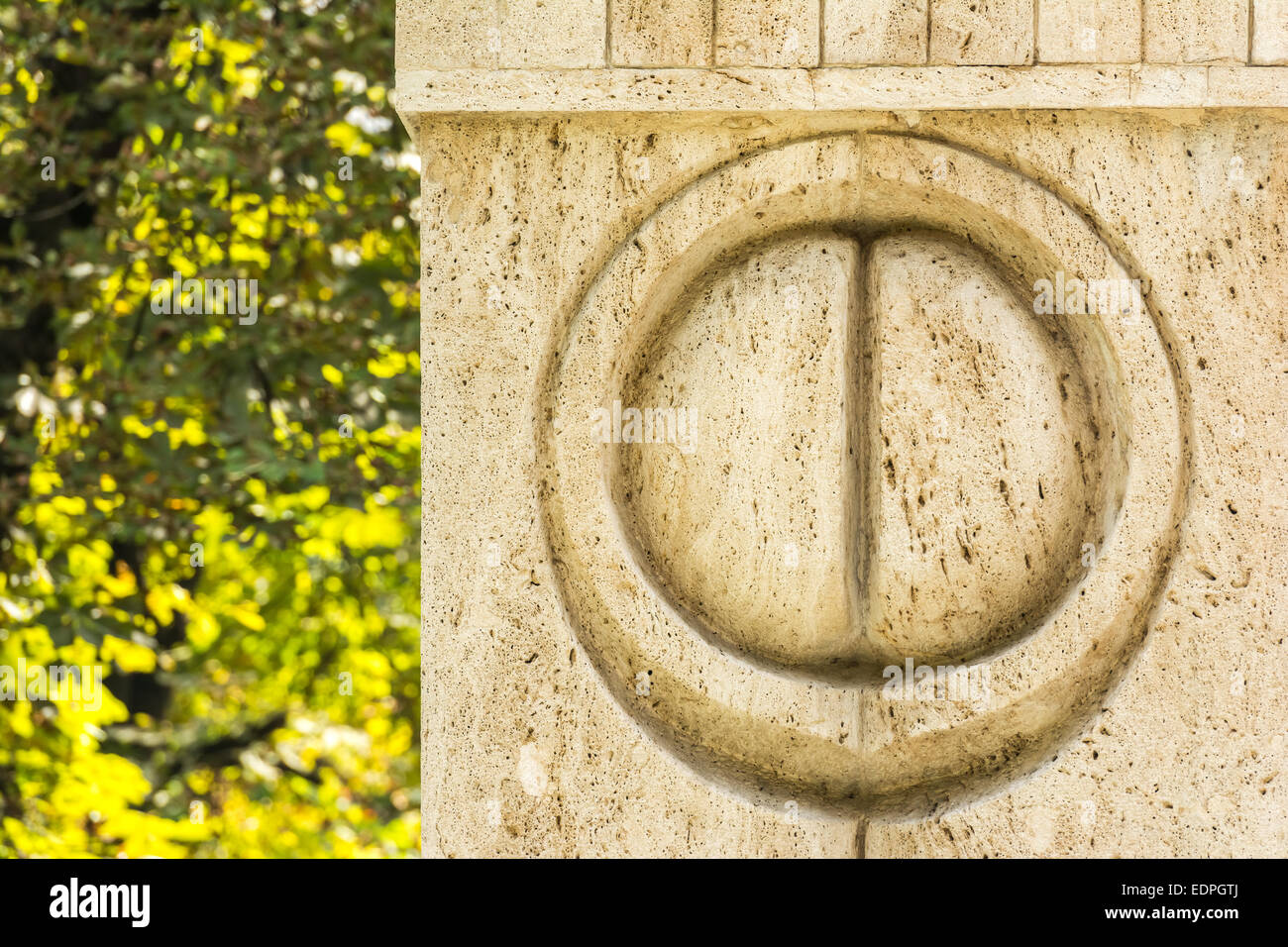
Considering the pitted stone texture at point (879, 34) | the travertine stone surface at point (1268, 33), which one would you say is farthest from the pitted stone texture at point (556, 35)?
the travertine stone surface at point (1268, 33)

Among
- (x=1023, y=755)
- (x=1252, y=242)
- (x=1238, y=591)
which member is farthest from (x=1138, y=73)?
(x=1023, y=755)

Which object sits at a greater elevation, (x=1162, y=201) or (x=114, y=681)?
(x=1162, y=201)

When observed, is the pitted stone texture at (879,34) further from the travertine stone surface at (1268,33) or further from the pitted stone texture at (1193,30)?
the travertine stone surface at (1268,33)

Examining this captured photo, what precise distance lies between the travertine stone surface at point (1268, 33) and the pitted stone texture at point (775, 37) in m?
0.66

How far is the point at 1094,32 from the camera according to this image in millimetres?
1825

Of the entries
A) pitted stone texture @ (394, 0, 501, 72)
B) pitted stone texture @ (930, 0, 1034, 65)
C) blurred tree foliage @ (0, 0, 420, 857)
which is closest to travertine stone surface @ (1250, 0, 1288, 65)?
pitted stone texture @ (930, 0, 1034, 65)

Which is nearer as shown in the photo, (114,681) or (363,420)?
(363,420)

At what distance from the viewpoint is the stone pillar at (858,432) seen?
6.04 ft

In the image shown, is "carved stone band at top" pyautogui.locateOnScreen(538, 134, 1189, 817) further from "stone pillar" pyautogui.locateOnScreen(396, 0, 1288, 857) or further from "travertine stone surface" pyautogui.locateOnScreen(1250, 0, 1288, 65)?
"travertine stone surface" pyautogui.locateOnScreen(1250, 0, 1288, 65)

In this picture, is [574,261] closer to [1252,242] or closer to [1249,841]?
[1252,242]

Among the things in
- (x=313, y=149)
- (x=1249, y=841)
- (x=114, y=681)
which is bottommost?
(x=114, y=681)

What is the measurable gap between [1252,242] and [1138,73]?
0.31 metres

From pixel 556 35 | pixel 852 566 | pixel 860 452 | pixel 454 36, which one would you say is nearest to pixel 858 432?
pixel 860 452

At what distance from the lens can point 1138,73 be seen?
1819 mm
